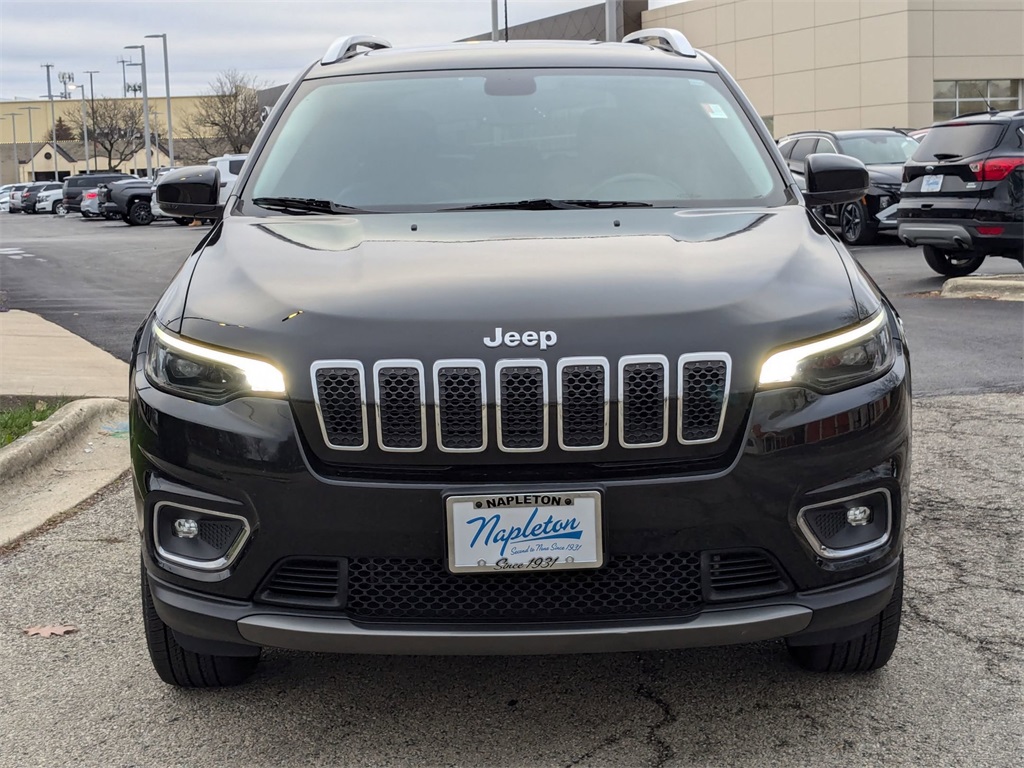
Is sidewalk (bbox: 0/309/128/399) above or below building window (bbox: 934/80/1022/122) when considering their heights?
below

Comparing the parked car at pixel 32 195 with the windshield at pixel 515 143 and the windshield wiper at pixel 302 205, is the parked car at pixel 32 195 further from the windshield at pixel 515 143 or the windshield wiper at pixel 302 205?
the windshield wiper at pixel 302 205

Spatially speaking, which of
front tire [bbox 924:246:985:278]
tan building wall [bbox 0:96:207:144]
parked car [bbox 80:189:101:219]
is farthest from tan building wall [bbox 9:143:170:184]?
front tire [bbox 924:246:985:278]

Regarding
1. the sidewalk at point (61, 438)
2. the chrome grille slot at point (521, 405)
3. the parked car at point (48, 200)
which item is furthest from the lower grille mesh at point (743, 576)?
the parked car at point (48, 200)

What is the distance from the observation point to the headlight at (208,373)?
286 centimetres

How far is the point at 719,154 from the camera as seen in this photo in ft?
13.5

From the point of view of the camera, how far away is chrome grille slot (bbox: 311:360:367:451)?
279cm

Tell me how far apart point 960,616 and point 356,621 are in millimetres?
1996

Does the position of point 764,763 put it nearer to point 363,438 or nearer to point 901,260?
point 363,438

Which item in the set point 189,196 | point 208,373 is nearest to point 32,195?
point 189,196

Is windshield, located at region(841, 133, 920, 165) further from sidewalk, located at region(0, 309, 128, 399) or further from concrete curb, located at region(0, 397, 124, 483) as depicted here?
concrete curb, located at region(0, 397, 124, 483)

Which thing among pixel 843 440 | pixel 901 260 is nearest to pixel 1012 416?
pixel 843 440

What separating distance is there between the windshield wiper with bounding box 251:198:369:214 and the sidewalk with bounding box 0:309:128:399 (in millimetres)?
3494

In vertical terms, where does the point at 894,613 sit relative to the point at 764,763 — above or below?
above

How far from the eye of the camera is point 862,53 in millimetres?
41812
